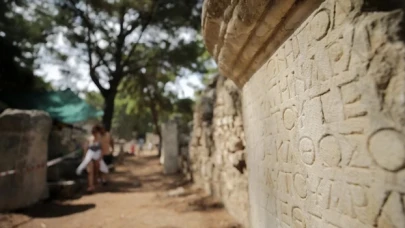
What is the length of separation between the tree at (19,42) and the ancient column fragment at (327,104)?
10.0 m

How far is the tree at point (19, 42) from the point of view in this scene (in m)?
8.93

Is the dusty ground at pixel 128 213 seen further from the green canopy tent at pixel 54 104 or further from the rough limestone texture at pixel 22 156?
the green canopy tent at pixel 54 104

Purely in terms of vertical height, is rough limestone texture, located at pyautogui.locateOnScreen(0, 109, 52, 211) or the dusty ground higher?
rough limestone texture, located at pyautogui.locateOnScreen(0, 109, 52, 211)

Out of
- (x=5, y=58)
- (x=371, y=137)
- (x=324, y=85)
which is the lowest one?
(x=371, y=137)

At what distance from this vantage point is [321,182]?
0.93 metres

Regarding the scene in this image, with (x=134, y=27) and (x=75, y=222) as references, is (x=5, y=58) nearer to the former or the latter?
(x=134, y=27)

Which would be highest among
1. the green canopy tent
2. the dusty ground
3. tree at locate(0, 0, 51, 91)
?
tree at locate(0, 0, 51, 91)

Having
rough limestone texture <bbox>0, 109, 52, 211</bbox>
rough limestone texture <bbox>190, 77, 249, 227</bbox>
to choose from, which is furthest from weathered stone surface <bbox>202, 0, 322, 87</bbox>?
rough limestone texture <bbox>0, 109, 52, 211</bbox>

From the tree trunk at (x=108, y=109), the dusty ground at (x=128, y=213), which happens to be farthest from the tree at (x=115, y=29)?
the dusty ground at (x=128, y=213)

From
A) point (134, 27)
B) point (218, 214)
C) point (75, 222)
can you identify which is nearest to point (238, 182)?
point (218, 214)

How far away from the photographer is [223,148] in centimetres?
384

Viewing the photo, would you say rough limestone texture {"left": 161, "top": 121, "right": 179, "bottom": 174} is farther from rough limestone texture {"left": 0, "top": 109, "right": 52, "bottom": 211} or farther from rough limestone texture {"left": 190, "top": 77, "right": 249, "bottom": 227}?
rough limestone texture {"left": 0, "top": 109, "right": 52, "bottom": 211}

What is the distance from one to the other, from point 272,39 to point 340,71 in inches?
18.6

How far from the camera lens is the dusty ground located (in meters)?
3.47
